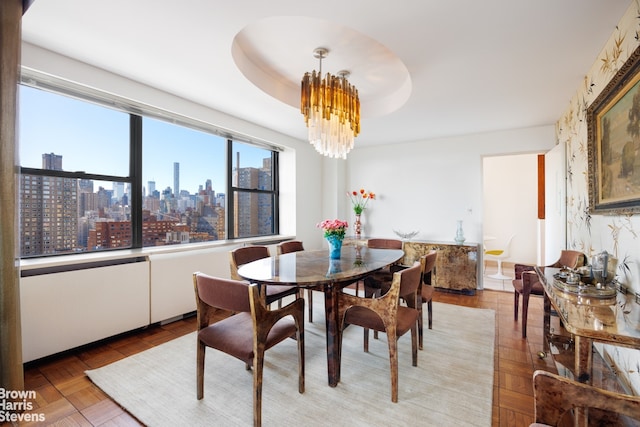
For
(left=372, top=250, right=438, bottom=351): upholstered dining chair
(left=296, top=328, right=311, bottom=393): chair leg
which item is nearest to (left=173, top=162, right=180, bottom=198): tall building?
(left=296, top=328, right=311, bottom=393): chair leg

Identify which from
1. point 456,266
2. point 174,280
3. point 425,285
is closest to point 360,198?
point 456,266

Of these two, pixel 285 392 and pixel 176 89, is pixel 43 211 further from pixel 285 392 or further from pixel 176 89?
pixel 285 392

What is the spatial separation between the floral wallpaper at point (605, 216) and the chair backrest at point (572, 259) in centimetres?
6

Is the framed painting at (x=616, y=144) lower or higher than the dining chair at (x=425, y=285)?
higher

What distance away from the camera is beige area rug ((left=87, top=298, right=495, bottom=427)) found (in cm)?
162

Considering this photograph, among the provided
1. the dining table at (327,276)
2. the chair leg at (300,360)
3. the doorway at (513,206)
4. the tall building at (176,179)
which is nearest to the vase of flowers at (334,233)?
the dining table at (327,276)

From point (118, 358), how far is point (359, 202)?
164 inches

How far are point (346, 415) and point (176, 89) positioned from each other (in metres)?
3.14

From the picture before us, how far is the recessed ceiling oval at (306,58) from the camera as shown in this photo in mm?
2150

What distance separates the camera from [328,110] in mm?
2289

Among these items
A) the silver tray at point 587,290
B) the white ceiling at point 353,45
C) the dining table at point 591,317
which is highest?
the white ceiling at point 353,45

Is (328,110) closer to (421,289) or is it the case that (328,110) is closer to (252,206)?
(421,289)

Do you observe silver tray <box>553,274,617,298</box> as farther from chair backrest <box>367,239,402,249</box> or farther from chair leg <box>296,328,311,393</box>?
chair backrest <box>367,239,402,249</box>

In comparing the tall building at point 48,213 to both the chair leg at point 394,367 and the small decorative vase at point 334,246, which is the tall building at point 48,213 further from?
the chair leg at point 394,367
